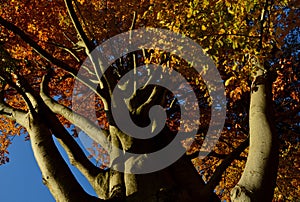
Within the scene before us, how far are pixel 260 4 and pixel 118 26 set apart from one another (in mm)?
9936

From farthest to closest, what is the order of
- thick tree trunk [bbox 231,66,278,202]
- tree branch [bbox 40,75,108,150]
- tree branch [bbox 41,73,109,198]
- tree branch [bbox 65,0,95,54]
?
tree branch [bbox 40,75,108,150]
tree branch [bbox 65,0,95,54]
tree branch [bbox 41,73,109,198]
thick tree trunk [bbox 231,66,278,202]

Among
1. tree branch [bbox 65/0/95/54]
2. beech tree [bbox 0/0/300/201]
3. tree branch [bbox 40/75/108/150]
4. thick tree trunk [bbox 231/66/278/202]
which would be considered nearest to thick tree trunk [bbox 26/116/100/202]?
beech tree [bbox 0/0/300/201]

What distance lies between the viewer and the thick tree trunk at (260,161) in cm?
459

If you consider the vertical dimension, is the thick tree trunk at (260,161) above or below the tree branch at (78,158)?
below

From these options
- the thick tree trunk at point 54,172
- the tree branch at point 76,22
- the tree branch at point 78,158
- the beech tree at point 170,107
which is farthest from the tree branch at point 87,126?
the tree branch at point 76,22

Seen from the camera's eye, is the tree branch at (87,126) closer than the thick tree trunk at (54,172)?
No

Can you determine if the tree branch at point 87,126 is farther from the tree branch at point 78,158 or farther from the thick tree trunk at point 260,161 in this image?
the thick tree trunk at point 260,161

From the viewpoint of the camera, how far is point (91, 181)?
23.7ft

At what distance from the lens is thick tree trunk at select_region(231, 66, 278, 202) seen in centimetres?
459

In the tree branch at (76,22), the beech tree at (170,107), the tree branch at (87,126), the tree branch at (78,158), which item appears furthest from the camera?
the tree branch at (87,126)

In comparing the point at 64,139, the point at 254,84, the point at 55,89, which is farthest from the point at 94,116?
the point at 254,84

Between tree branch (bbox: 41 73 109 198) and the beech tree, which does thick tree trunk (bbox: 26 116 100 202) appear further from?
tree branch (bbox: 41 73 109 198)

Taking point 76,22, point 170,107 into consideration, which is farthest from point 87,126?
point 170,107

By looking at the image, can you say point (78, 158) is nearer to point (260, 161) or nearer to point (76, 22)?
point (76, 22)
